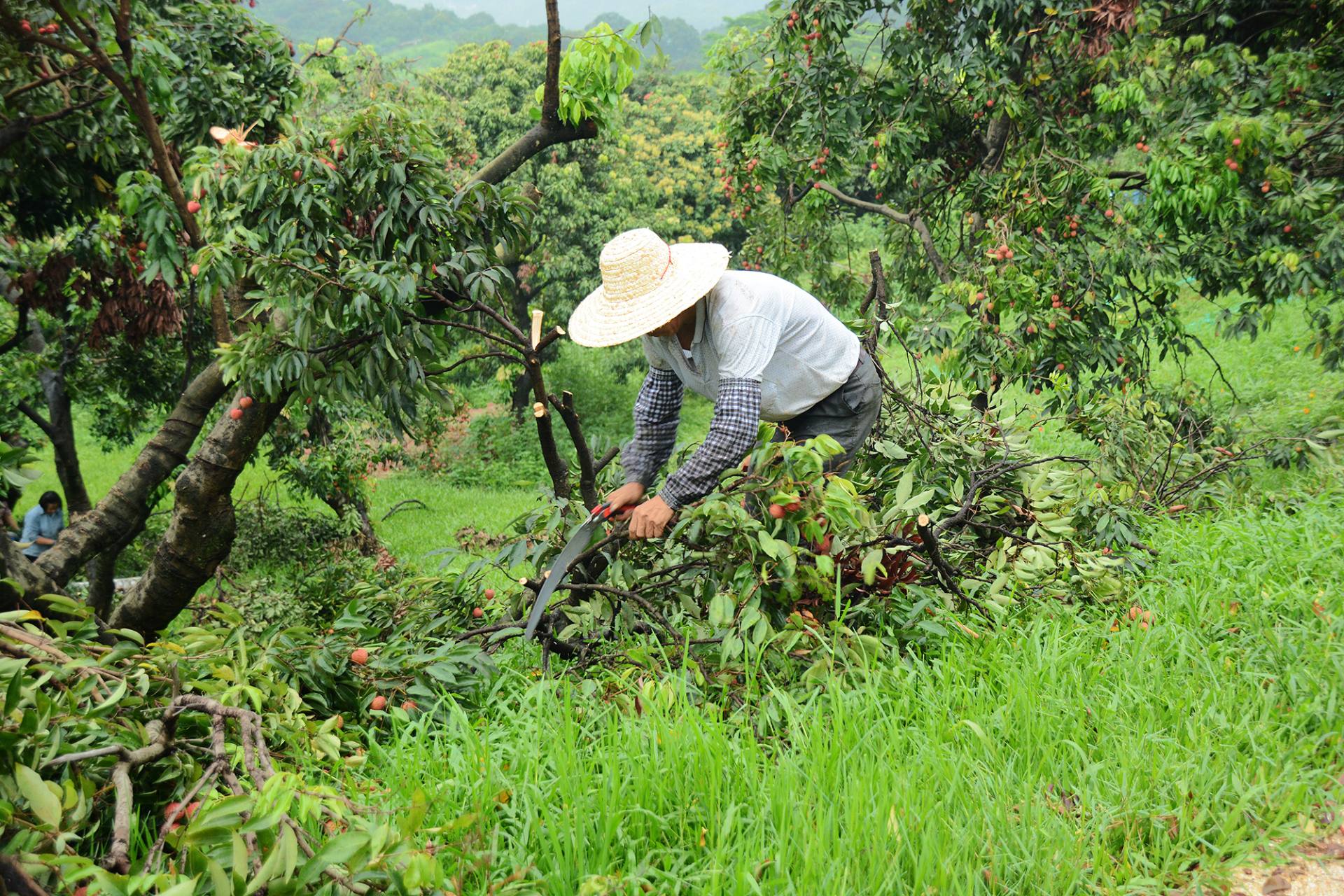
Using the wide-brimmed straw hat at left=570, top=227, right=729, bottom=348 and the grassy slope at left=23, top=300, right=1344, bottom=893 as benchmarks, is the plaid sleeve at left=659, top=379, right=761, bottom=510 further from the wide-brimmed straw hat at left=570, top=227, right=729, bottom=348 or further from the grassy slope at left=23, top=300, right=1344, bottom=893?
the grassy slope at left=23, top=300, right=1344, bottom=893

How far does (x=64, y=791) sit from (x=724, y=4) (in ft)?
508

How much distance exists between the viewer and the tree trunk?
3.83 meters

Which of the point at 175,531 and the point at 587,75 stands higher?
the point at 587,75

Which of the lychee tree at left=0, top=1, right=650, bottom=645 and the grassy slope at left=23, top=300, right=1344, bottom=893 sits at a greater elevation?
the lychee tree at left=0, top=1, right=650, bottom=645

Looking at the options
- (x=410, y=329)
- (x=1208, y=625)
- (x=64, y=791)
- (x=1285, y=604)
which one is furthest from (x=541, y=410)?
(x=1285, y=604)

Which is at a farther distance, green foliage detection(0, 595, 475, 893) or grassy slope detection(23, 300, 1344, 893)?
grassy slope detection(23, 300, 1344, 893)

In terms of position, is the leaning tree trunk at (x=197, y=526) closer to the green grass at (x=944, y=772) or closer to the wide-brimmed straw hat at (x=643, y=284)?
the wide-brimmed straw hat at (x=643, y=284)

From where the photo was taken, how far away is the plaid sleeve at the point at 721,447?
2678 millimetres

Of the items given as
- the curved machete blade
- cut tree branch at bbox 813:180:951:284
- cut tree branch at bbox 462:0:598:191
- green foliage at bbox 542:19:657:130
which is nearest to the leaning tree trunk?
cut tree branch at bbox 462:0:598:191

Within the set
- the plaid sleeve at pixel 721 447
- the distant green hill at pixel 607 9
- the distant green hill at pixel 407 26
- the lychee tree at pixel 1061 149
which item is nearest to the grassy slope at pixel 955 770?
the plaid sleeve at pixel 721 447

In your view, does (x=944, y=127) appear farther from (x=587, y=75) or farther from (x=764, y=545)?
(x=764, y=545)

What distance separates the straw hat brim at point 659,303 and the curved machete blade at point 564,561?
518 millimetres

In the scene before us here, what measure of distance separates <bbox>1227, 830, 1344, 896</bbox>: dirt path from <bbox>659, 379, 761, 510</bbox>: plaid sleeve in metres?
1.55

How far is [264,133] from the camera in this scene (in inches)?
193
